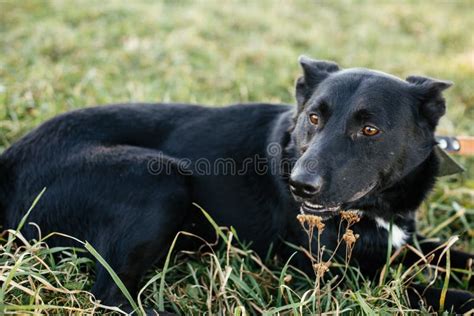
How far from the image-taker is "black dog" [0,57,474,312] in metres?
2.44

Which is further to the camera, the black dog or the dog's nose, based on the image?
the black dog

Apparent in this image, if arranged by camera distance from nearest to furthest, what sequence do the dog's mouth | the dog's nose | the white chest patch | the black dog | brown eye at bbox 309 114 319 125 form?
the dog's nose < the dog's mouth < the black dog < brown eye at bbox 309 114 319 125 < the white chest patch

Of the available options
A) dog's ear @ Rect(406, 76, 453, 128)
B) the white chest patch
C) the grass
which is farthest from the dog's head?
the grass

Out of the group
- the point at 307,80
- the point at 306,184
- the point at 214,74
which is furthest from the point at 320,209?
the point at 214,74

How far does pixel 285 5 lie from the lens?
27.9 feet

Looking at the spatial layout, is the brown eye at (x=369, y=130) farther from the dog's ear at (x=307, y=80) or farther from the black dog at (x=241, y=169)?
the dog's ear at (x=307, y=80)

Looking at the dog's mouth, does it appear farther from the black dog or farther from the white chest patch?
the white chest patch

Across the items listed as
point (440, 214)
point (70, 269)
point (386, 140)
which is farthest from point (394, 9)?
point (70, 269)

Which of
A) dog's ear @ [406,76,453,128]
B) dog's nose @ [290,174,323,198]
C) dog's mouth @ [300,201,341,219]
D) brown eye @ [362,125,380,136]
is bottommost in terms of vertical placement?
dog's mouth @ [300,201,341,219]

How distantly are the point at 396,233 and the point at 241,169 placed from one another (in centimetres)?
96

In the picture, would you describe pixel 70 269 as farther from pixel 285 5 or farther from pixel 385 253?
pixel 285 5

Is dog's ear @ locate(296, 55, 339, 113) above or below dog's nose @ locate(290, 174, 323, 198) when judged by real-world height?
above

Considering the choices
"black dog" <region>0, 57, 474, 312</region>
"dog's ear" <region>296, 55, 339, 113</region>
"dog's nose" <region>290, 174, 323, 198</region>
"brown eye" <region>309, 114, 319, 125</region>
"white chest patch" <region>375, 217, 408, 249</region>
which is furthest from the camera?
"dog's ear" <region>296, 55, 339, 113</region>

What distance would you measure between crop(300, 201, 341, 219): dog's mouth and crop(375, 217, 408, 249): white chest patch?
1.42ft
